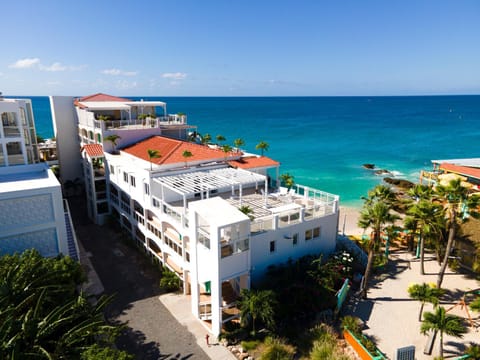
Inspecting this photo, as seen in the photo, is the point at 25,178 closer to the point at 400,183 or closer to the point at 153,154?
the point at 153,154

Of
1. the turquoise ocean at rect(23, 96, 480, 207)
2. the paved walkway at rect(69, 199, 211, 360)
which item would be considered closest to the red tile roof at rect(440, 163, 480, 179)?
the turquoise ocean at rect(23, 96, 480, 207)

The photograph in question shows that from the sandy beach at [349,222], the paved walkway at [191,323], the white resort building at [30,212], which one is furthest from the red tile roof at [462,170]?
the white resort building at [30,212]

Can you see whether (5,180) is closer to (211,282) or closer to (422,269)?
(211,282)

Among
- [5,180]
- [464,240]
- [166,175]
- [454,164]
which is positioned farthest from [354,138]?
[5,180]

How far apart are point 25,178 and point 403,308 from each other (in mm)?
29953

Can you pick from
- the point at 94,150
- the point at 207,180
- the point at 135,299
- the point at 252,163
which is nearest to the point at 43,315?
the point at 135,299

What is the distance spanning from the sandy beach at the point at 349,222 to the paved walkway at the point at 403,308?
8.32 meters

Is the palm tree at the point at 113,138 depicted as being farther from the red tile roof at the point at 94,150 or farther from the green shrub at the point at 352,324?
the green shrub at the point at 352,324

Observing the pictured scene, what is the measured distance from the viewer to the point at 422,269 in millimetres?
27391

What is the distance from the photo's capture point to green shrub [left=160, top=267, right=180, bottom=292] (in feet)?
82.2

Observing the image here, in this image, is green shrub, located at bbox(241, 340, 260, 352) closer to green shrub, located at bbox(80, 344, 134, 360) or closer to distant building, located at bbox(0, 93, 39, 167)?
green shrub, located at bbox(80, 344, 134, 360)

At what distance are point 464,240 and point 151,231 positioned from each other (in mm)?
26626

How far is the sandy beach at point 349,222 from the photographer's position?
38.6 metres

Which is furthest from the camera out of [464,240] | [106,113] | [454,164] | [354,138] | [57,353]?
[354,138]
